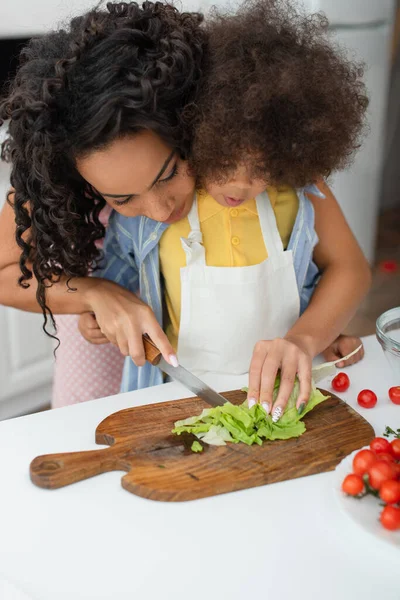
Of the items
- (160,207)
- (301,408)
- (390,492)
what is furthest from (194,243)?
(390,492)

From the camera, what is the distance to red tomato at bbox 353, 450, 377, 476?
2.71 ft

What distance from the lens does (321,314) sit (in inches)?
51.4

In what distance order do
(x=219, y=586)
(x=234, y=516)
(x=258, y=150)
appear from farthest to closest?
(x=258, y=150) < (x=234, y=516) < (x=219, y=586)

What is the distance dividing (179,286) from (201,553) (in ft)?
2.05

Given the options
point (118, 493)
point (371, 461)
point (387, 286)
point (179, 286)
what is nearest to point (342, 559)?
point (371, 461)

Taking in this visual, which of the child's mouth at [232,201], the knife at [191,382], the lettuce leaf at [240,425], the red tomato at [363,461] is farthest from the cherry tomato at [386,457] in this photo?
the child's mouth at [232,201]

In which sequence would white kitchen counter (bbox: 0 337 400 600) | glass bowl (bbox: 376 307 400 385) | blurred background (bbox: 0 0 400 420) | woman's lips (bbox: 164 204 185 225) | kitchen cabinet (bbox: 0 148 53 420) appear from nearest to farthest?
white kitchen counter (bbox: 0 337 400 600)
glass bowl (bbox: 376 307 400 385)
woman's lips (bbox: 164 204 185 225)
blurred background (bbox: 0 0 400 420)
kitchen cabinet (bbox: 0 148 53 420)

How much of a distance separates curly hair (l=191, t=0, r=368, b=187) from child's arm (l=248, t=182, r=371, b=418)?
27cm

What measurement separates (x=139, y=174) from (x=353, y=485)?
53 cm

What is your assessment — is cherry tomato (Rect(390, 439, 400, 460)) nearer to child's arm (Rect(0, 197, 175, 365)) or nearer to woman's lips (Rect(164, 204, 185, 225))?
child's arm (Rect(0, 197, 175, 365))

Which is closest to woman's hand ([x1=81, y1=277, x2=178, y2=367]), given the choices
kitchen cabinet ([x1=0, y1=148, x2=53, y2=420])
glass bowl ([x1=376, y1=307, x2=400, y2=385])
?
glass bowl ([x1=376, y1=307, x2=400, y2=385])

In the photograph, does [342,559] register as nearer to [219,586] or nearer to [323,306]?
[219,586]

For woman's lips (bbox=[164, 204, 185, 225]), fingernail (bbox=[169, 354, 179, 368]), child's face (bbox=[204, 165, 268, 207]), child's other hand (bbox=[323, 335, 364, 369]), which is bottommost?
child's other hand (bbox=[323, 335, 364, 369])

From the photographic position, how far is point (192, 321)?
→ 4.33 ft
